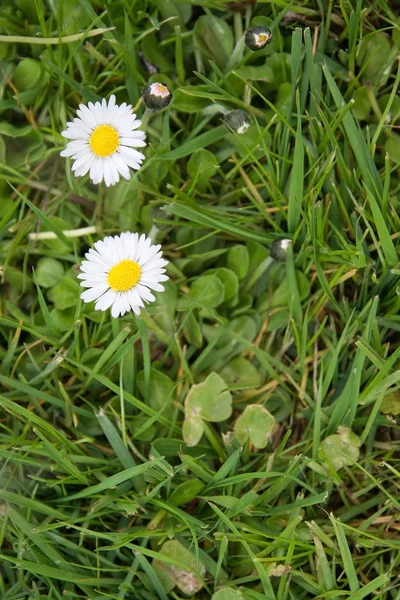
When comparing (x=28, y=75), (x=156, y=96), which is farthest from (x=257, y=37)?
(x=28, y=75)

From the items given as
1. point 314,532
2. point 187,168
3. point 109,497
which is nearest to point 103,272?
point 187,168

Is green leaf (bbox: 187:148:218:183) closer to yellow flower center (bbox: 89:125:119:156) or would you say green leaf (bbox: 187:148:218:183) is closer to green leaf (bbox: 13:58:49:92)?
yellow flower center (bbox: 89:125:119:156)

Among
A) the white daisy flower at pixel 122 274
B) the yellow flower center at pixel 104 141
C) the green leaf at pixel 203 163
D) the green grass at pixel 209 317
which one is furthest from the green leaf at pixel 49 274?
the green leaf at pixel 203 163

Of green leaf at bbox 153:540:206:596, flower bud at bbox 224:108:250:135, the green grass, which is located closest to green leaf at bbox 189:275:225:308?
the green grass

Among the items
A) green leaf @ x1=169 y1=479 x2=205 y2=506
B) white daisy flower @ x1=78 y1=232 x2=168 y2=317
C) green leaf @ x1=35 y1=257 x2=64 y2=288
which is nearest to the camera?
white daisy flower @ x1=78 y1=232 x2=168 y2=317

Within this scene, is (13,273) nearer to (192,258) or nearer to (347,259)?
(192,258)

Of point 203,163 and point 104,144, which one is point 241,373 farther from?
point 104,144

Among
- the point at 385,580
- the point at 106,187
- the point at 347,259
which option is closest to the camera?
the point at 385,580

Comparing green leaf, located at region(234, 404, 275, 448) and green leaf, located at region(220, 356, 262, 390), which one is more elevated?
green leaf, located at region(220, 356, 262, 390)
